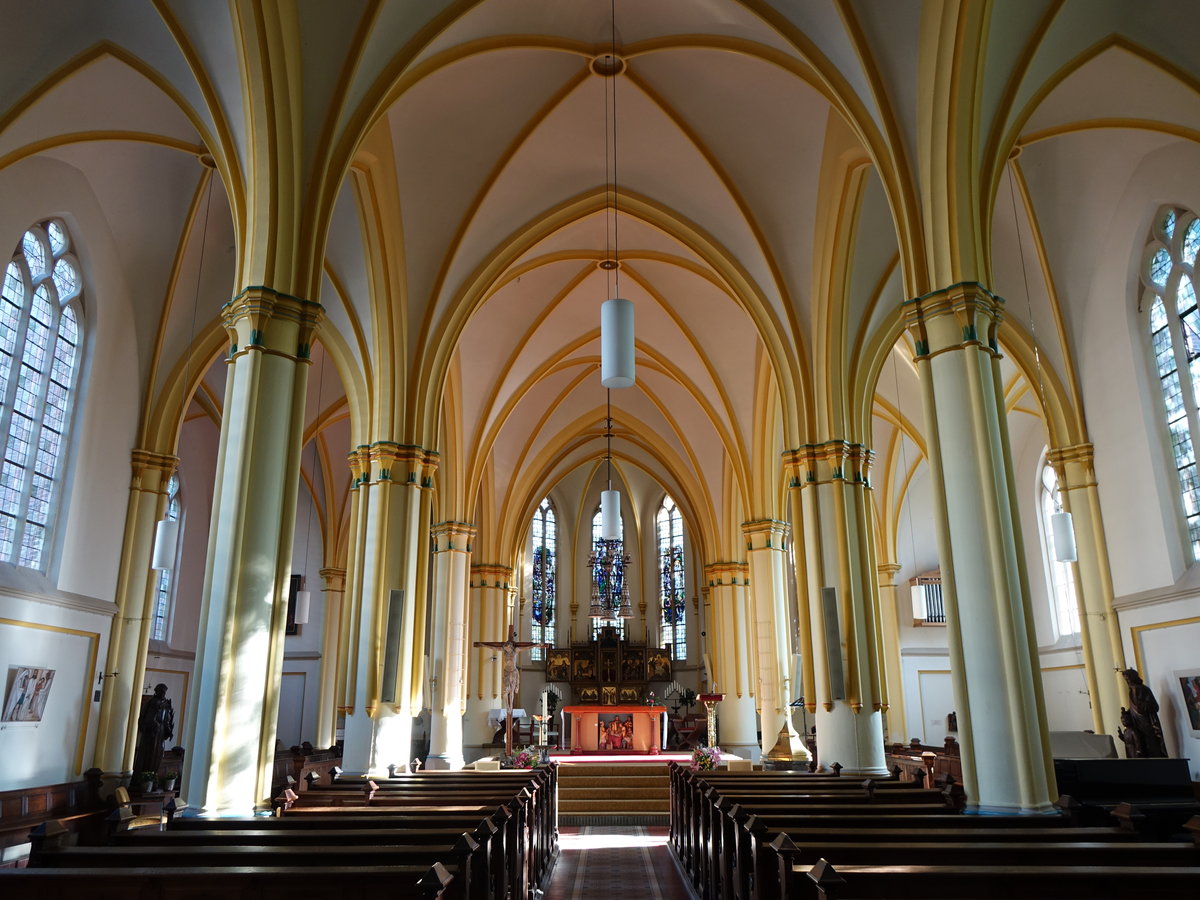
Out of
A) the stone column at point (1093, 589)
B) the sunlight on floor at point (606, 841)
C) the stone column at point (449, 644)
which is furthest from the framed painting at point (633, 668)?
the stone column at point (1093, 589)

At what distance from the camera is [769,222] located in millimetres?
14188

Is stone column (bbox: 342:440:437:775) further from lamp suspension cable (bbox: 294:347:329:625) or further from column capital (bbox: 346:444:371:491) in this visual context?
lamp suspension cable (bbox: 294:347:329:625)

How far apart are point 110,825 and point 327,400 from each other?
15.6m

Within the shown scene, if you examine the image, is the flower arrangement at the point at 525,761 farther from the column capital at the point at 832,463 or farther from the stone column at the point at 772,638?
the column capital at the point at 832,463

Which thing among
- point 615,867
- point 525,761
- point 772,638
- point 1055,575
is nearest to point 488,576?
point 525,761

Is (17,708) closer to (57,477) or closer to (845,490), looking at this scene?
(57,477)

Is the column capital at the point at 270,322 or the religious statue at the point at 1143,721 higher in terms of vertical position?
the column capital at the point at 270,322

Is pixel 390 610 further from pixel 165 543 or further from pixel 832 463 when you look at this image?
pixel 832 463

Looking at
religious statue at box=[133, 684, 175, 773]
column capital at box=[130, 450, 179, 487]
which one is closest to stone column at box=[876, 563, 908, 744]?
religious statue at box=[133, 684, 175, 773]

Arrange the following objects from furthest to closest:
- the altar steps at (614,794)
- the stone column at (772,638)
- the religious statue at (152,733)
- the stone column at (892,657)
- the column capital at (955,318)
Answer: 1. the stone column at (892,657)
2. the stone column at (772,638)
3. the altar steps at (614,794)
4. the religious statue at (152,733)
5. the column capital at (955,318)

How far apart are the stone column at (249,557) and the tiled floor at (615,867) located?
339 centimetres

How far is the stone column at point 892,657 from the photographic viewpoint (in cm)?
2364

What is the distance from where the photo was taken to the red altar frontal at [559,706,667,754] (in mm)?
22859

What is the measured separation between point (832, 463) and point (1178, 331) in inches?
215
